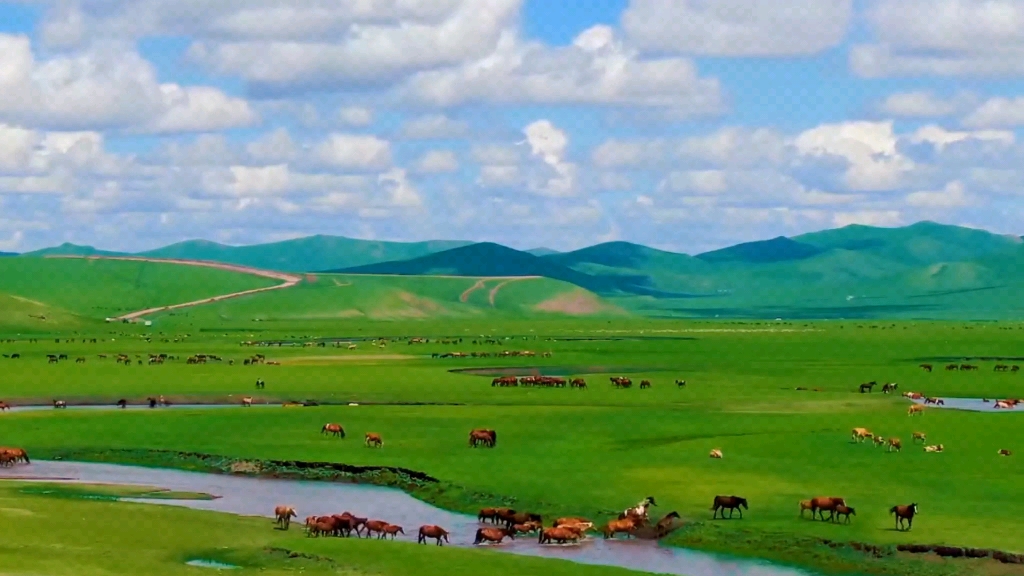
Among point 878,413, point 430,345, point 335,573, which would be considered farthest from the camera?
point 430,345

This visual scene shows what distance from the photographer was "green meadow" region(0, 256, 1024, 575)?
37.9 meters

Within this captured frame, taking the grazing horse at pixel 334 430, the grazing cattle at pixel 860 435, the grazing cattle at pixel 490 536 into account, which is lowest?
the grazing cattle at pixel 490 536

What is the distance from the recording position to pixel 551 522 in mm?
41375

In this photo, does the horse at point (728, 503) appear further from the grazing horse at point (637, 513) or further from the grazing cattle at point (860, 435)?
the grazing cattle at point (860, 435)

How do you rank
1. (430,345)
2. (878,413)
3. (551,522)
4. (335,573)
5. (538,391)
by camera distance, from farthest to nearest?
1. (430,345)
2. (538,391)
3. (878,413)
4. (551,522)
5. (335,573)

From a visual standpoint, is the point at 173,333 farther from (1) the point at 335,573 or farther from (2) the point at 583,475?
(1) the point at 335,573

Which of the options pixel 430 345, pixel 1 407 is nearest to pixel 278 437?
pixel 1 407

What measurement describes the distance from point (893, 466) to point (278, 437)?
25.7 meters

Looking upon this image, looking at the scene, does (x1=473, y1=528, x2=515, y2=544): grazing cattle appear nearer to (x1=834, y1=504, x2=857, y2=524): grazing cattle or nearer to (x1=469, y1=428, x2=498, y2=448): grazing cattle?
(x1=834, y1=504, x2=857, y2=524): grazing cattle

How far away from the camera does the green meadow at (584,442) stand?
37.9 metres

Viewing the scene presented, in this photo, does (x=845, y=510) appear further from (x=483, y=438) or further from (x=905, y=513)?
(x=483, y=438)

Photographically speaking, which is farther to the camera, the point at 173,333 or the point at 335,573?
the point at 173,333

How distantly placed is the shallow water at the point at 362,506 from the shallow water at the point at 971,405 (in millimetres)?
38576

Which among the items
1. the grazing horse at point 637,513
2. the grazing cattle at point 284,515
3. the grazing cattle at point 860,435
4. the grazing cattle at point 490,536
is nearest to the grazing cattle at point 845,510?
the grazing horse at point 637,513
